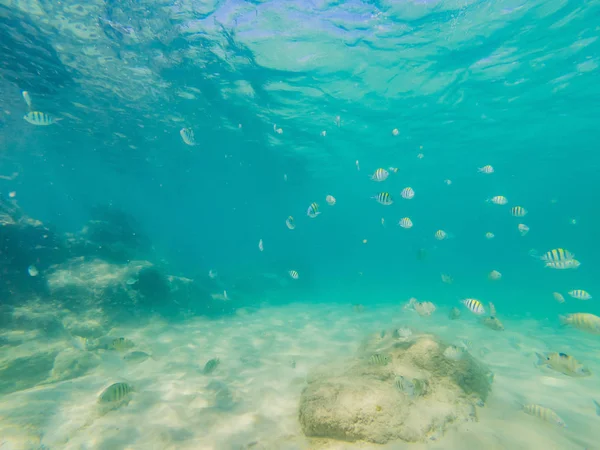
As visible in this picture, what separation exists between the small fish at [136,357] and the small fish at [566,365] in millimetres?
9972

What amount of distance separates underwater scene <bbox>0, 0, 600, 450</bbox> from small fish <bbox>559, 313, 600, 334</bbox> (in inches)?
1.7

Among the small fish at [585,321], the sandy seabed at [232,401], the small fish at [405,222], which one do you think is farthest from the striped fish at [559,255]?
the small fish at [405,222]

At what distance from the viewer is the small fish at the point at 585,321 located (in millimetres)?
5630

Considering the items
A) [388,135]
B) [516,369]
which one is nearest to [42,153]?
[388,135]

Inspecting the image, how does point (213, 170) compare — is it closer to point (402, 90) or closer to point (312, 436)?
point (402, 90)

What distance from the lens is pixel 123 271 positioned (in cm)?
1348

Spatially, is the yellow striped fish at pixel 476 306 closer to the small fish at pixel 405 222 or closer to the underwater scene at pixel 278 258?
the underwater scene at pixel 278 258

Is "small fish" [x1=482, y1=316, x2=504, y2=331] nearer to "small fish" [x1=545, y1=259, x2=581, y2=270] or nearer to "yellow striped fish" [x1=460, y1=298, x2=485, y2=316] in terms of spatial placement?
"yellow striped fish" [x1=460, y1=298, x2=485, y2=316]

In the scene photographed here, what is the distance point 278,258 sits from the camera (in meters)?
30.7

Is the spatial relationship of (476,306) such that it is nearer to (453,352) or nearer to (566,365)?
(453,352)

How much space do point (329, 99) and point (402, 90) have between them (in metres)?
4.87

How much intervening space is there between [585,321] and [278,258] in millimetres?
26153

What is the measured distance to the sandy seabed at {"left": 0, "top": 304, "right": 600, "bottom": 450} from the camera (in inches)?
184

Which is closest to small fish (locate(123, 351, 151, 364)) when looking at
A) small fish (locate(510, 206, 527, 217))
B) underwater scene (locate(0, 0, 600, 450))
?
underwater scene (locate(0, 0, 600, 450))
